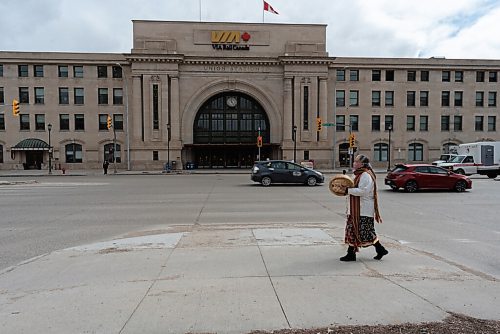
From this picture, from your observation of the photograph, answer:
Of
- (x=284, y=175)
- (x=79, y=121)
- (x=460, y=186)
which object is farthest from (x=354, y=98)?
(x=79, y=121)

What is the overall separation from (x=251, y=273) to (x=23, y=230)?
7210 mm

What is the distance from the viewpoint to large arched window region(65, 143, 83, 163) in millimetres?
48312

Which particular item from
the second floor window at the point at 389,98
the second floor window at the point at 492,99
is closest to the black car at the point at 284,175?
the second floor window at the point at 389,98

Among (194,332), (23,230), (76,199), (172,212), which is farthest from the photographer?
(76,199)

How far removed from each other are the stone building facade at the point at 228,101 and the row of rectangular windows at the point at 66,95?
136 millimetres

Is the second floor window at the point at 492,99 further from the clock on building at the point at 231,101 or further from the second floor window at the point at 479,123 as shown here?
the clock on building at the point at 231,101

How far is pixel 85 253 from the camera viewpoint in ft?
22.0

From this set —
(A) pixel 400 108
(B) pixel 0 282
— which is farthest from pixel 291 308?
(A) pixel 400 108

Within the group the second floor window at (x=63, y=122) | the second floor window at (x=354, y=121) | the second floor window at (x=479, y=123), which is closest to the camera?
the second floor window at (x=63, y=122)

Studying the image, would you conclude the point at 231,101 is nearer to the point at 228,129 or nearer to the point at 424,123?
the point at 228,129

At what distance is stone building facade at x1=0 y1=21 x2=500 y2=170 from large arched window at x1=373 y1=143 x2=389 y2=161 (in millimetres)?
147

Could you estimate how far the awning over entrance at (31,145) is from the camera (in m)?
46.4

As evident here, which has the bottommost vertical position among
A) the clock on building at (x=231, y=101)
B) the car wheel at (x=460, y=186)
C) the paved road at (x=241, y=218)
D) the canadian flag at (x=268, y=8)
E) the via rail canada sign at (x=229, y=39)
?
the paved road at (x=241, y=218)

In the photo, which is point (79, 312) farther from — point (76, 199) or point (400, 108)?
point (400, 108)
